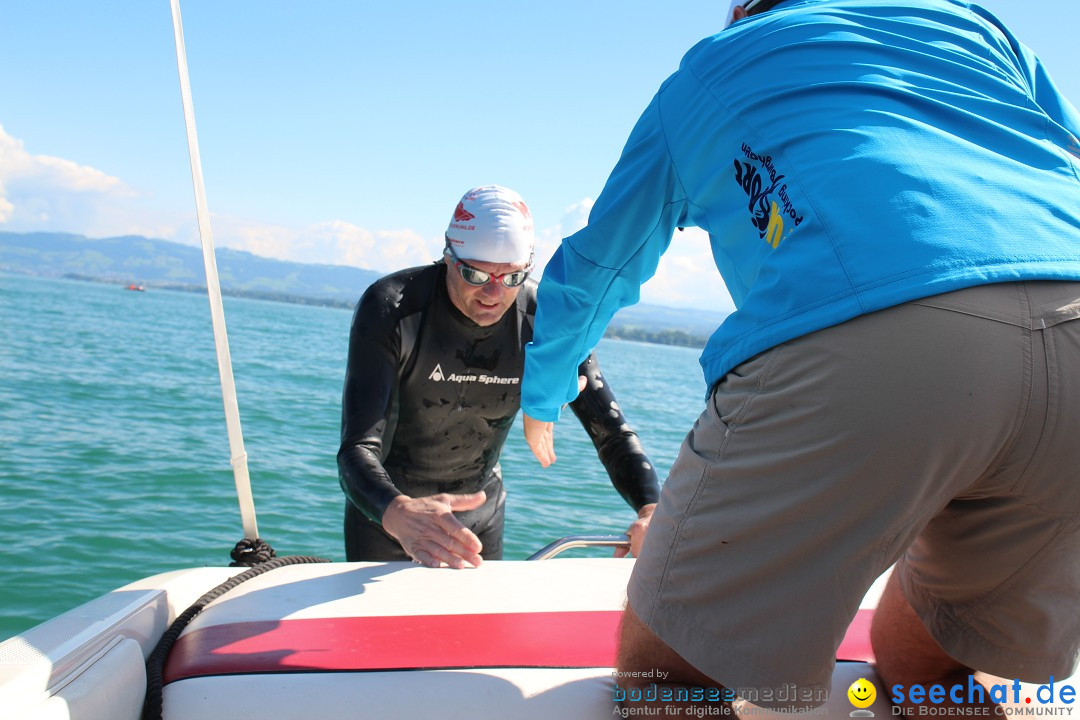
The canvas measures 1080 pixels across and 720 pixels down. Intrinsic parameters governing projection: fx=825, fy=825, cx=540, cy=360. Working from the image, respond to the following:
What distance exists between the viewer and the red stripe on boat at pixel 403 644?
69.9 inches

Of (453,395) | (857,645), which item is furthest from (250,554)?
(857,645)

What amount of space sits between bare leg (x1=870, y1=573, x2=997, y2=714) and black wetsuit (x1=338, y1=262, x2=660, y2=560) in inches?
54.8

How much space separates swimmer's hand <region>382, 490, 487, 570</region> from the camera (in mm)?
2121

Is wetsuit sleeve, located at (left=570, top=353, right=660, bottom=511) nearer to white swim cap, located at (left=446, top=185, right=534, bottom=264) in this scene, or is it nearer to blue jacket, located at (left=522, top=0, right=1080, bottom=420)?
white swim cap, located at (left=446, top=185, right=534, bottom=264)

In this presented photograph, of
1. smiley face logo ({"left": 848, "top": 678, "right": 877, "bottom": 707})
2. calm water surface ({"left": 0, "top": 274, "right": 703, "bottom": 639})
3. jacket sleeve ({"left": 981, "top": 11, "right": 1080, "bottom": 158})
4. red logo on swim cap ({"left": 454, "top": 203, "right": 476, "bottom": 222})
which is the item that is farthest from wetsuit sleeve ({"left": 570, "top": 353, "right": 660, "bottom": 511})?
calm water surface ({"left": 0, "top": 274, "right": 703, "bottom": 639})

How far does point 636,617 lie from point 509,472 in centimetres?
1215

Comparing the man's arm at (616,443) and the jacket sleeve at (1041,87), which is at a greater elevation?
the jacket sleeve at (1041,87)

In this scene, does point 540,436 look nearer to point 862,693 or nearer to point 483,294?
point 483,294

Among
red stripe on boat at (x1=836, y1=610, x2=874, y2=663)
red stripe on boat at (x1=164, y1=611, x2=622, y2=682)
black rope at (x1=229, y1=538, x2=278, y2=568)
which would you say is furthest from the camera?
black rope at (x1=229, y1=538, x2=278, y2=568)

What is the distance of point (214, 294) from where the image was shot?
9.30 ft

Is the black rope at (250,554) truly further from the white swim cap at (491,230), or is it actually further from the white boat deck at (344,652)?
the white swim cap at (491,230)

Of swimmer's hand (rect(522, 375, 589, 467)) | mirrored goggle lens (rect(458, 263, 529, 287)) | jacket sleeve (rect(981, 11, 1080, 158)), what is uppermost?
jacket sleeve (rect(981, 11, 1080, 158))

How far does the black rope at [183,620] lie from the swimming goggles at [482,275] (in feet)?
3.77

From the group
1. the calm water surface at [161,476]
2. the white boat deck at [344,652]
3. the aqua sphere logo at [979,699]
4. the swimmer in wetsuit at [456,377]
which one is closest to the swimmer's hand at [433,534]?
the white boat deck at [344,652]
